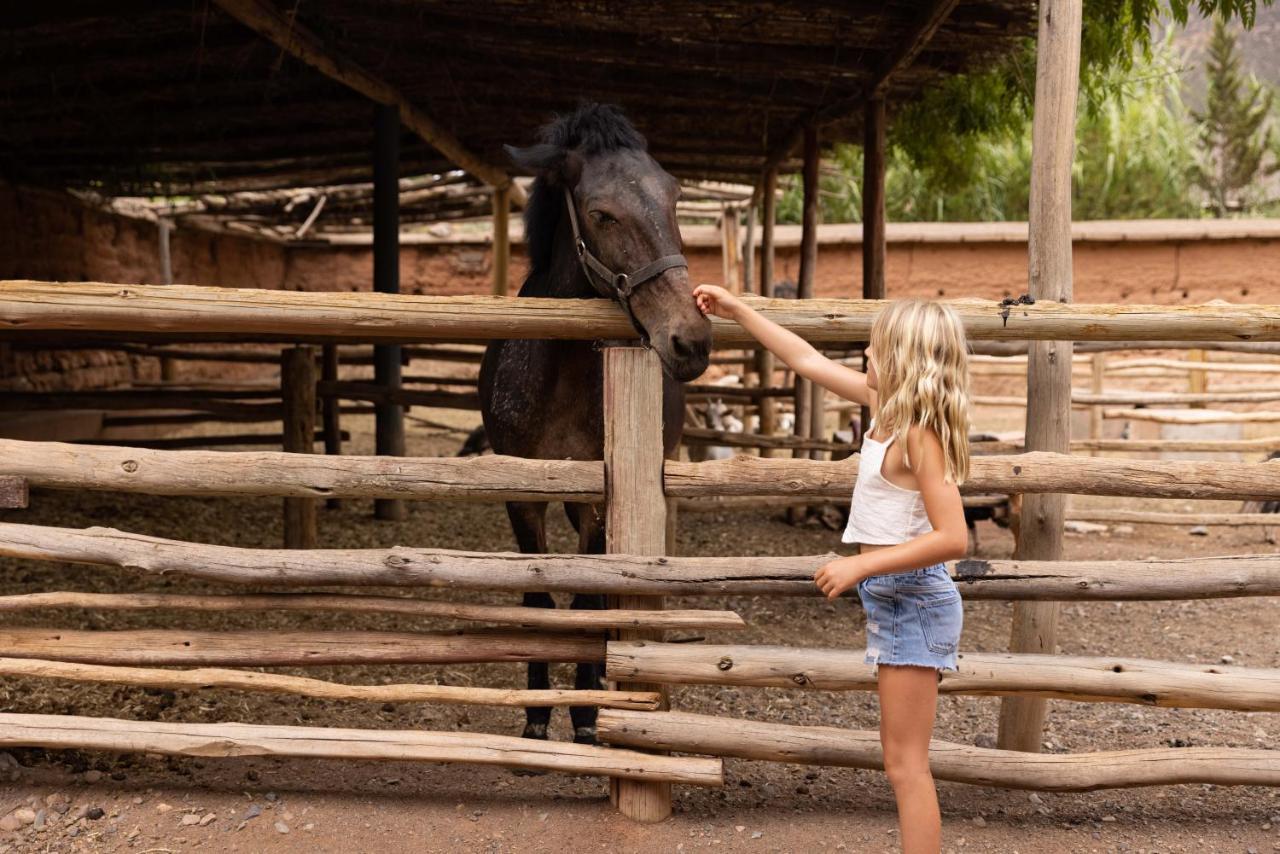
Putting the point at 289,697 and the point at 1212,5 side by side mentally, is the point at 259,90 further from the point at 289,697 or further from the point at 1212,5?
the point at 1212,5

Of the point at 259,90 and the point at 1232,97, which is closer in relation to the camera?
the point at 259,90

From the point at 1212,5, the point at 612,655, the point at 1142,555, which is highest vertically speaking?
the point at 1212,5

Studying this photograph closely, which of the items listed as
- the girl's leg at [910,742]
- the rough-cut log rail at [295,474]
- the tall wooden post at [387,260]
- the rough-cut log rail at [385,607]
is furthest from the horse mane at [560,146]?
the tall wooden post at [387,260]

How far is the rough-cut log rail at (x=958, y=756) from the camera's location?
121 inches

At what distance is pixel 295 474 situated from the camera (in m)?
3.05

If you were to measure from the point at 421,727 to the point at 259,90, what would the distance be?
5323 mm

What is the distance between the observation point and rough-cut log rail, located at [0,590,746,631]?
121 inches

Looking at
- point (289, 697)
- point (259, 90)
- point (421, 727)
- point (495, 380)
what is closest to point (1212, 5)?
point (495, 380)

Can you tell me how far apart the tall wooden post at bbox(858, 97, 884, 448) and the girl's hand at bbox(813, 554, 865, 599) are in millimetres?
4147

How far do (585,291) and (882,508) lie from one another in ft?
5.35

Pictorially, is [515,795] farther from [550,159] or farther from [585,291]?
[550,159]

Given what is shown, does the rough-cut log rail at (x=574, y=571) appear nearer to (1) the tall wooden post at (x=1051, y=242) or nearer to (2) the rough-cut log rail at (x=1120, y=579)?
(2) the rough-cut log rail at (x=1120, y=579)

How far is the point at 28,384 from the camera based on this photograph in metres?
9.01

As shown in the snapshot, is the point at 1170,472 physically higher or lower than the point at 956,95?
lower
